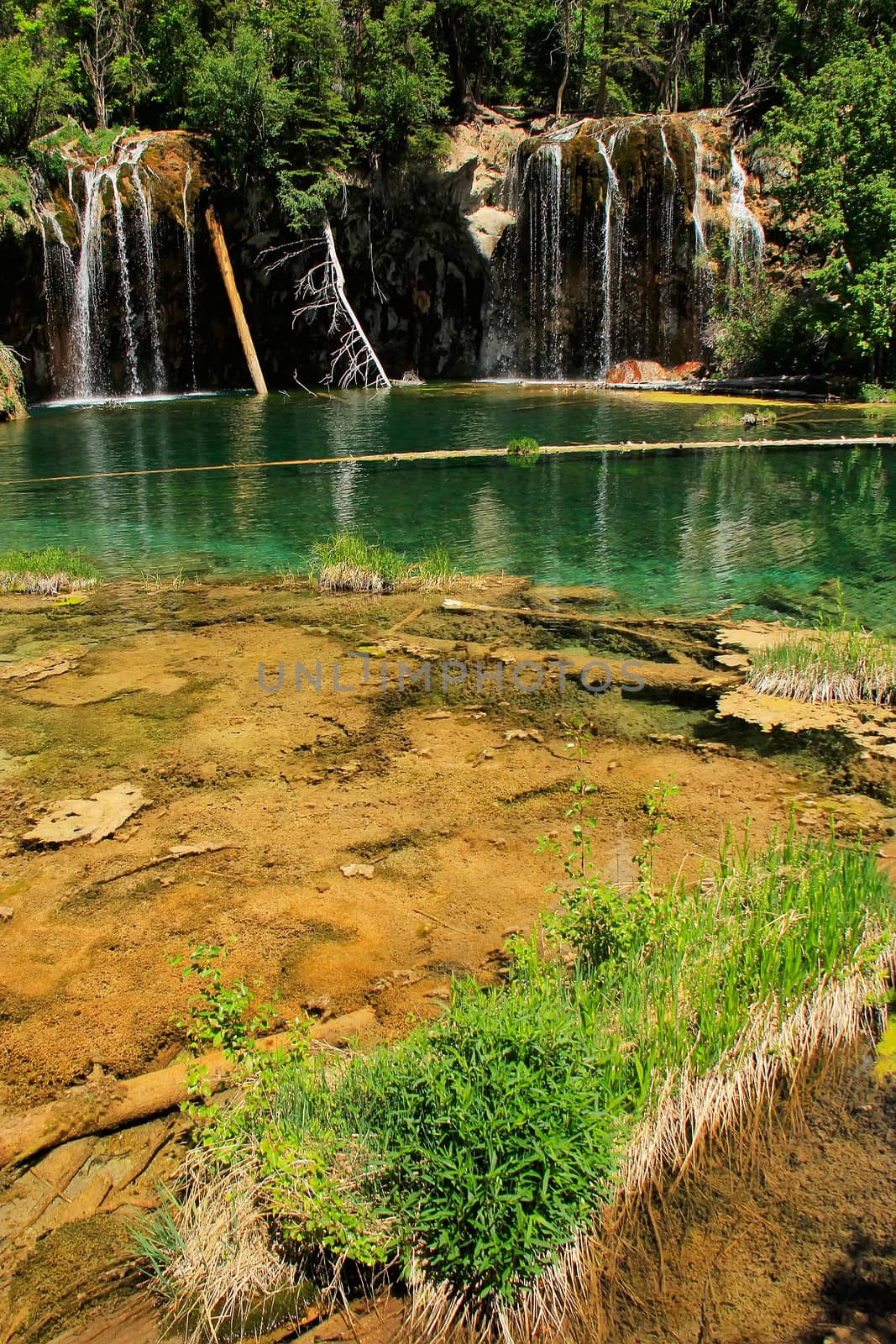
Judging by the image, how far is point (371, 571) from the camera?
379 inches

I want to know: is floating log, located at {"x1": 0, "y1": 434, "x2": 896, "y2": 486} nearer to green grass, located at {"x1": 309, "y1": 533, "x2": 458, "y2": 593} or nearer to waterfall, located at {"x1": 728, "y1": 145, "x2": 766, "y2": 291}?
green grass, located at {"x1": 309, "y1": 533, "x2": 458, "y2": 593}

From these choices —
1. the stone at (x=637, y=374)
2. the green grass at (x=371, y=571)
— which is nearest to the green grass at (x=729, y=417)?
the stone at (x=637, y=374)

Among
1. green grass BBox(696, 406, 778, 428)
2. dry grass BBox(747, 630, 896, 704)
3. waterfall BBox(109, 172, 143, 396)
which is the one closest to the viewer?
dry grass BBox(747, 630, 896, 704)

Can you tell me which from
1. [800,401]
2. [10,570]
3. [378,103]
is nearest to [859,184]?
[800,401]

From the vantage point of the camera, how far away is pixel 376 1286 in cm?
269

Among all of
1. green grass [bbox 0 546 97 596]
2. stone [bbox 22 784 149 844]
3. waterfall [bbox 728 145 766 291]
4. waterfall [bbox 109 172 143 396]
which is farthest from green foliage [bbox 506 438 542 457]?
waterfall [bbox 109 172 143 396]

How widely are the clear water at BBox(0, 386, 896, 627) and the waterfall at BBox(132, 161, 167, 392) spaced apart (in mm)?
9878

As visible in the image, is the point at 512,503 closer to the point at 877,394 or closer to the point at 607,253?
the point at 877,394

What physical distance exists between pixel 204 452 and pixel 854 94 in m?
15.9

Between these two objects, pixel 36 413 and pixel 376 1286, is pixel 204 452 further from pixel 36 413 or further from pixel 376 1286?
pixel 376 1286

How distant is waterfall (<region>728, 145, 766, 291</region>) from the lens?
2870 centimetres

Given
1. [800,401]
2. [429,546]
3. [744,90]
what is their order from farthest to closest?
1. [744,90]
2. [800,401]
3. [429,546]

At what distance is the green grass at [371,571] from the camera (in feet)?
31.6

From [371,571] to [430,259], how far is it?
92.7 ft
